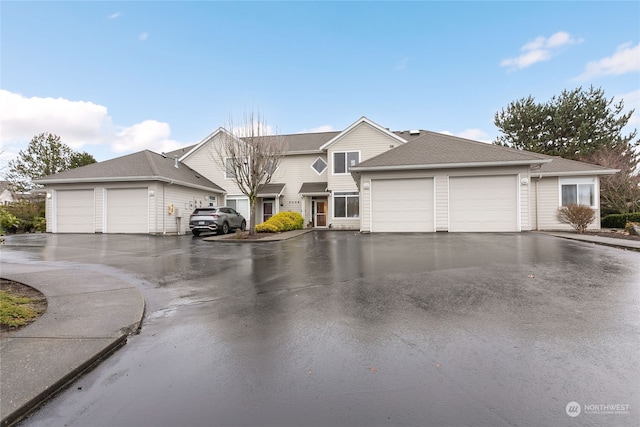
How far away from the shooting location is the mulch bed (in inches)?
147

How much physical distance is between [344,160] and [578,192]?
44.8 feet

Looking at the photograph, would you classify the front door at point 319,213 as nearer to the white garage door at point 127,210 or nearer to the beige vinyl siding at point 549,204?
the white garage door at point 127,210

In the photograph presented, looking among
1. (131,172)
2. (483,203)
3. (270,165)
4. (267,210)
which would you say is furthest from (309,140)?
(483,203)

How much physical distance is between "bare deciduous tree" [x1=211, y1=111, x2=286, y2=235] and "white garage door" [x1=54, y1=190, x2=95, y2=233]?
9747mm

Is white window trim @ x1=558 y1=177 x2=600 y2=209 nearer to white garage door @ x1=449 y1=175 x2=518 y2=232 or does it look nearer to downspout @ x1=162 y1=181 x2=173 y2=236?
white garage door @ x1=449 y1=175 x2=518 y2=232

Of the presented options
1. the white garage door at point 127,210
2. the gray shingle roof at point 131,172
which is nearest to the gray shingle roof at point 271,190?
the gray shingle roof at point 131,172

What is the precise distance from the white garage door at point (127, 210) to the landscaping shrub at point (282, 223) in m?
7.06

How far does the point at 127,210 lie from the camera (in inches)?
681

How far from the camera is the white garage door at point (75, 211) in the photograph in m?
17.5

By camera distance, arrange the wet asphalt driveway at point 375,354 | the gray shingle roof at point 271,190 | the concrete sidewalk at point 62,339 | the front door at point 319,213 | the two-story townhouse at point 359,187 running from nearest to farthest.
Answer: the wet asphalt driveway at point 375,354 → the concrete sidewalk at point 62,339 → the two-story townhouse at point 359,187 → the gray shingle roof at point 271,190 → the front door at point 319,213

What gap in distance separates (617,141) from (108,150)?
51.0 metres

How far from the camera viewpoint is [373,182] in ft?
49.5

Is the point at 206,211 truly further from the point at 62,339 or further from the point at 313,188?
the point at 62,339

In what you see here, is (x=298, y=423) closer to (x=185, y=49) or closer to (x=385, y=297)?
(x=385, y=297)
